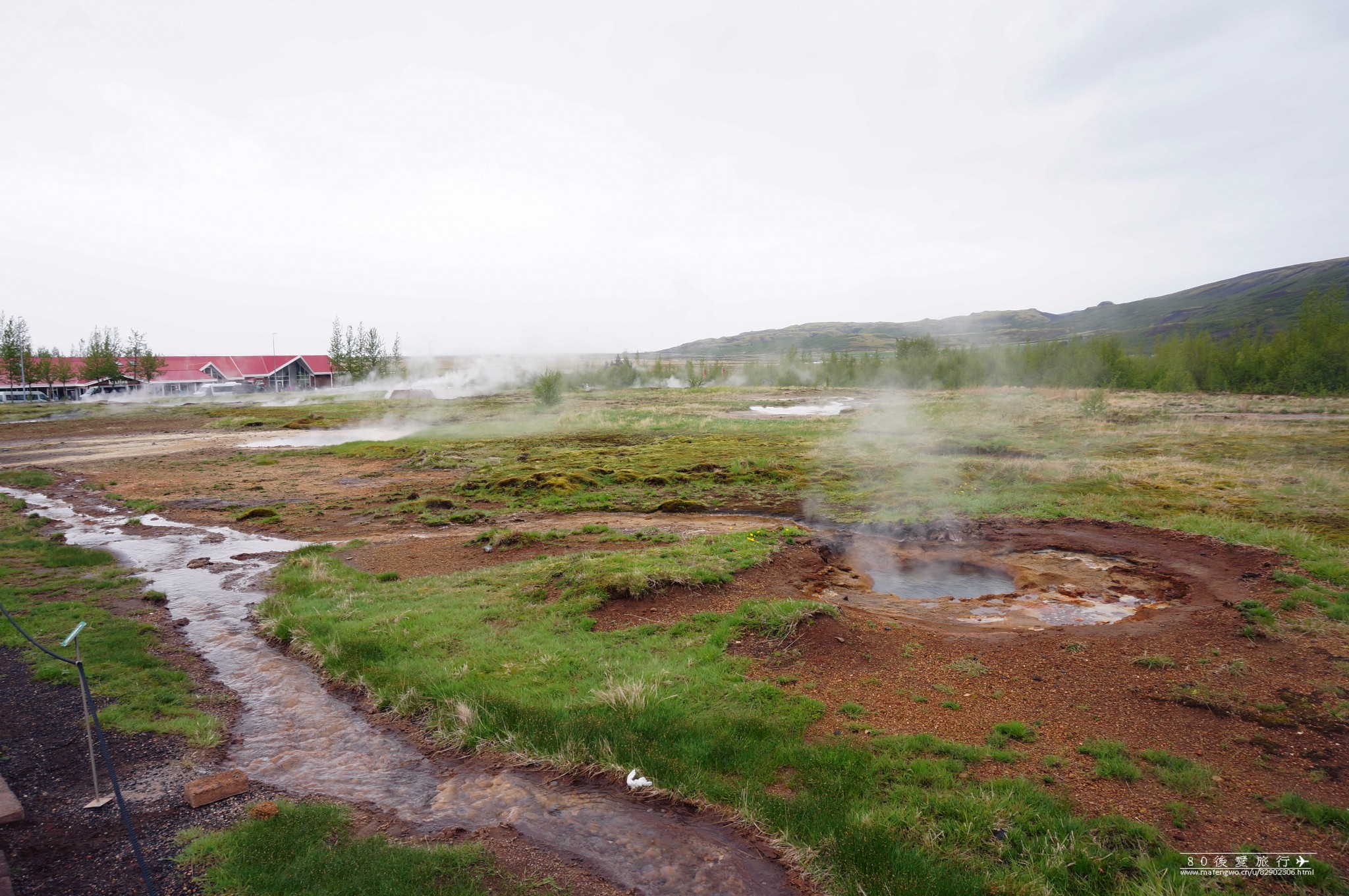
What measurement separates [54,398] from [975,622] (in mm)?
117681

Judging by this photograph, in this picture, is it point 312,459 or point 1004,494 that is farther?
point 312,459

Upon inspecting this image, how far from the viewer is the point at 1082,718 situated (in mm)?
8180

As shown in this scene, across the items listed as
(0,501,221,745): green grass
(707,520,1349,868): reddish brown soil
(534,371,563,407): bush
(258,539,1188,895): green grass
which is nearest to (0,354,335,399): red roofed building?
(534,371,563,407): bush

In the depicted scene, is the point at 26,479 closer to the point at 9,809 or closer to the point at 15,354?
the point at 9,809

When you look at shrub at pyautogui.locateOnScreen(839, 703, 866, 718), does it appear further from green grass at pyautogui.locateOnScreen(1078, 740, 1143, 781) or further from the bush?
the bush

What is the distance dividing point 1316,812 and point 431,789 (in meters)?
9.12

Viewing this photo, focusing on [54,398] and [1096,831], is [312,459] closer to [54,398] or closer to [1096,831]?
[1096,831]

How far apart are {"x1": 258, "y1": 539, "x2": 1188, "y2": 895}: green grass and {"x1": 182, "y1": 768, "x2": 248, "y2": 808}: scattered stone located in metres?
2.17

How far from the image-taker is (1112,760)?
7152mm

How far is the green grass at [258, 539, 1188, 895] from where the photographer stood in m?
5.80

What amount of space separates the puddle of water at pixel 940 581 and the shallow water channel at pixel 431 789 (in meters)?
8.82

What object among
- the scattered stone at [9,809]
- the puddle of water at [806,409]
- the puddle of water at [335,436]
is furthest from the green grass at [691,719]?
the puddle of water at [806,409]

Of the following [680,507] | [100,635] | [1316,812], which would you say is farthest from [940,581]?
[100,635]

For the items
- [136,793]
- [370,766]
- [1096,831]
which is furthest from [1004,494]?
[136,793]
